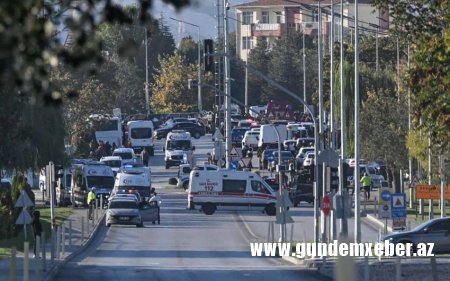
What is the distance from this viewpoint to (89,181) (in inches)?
2574

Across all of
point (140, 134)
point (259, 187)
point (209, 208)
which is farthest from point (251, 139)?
point (259, 187)

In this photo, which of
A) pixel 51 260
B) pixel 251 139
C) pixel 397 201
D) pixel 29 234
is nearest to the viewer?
pixel 51 260

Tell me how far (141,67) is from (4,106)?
123m

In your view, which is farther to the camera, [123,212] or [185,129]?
[185,129]

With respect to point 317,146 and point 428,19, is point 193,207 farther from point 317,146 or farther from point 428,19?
point 428,19

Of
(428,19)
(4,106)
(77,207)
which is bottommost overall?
(77,207)

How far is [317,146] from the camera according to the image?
37.6 meters

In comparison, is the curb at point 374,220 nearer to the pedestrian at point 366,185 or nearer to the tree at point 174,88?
the pedestrian at point 366,185

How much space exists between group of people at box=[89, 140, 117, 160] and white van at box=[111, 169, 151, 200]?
24.8 meters

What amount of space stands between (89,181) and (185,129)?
147ft

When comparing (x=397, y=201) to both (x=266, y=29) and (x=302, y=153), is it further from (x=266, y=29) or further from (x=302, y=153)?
(x=266, y=29)

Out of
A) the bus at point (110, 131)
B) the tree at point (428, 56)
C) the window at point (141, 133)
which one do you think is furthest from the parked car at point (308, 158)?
the tree at point (428, 56)

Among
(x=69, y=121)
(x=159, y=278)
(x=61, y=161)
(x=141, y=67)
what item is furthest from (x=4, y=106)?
(x=141, y=67)

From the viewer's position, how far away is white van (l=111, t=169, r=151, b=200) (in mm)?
61031
